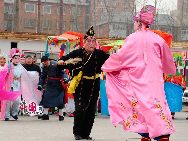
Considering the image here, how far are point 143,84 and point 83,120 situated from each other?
8.39 feet

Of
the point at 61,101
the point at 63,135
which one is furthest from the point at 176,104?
the point at 63,135

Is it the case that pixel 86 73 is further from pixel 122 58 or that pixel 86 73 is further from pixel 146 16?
pixel 146 16

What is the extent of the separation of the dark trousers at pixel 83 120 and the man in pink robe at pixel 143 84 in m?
1.86

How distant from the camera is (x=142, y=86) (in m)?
6.27

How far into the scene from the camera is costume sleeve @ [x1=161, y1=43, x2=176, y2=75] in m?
6.49

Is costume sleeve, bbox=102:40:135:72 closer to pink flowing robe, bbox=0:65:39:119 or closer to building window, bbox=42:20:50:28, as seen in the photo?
pink flowing robe, bbox=0:65:39:119

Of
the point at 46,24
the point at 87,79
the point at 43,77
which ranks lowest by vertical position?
the point at 46,24

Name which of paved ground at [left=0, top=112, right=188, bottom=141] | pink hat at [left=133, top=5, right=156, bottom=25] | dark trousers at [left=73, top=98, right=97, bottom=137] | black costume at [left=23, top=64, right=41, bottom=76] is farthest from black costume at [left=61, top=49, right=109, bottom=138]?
black costume at [left=23, top=64, right=41, bottom=76]

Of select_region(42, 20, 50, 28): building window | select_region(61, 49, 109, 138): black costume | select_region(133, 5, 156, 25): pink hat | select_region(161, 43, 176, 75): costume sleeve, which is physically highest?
select_region(133, 5, 156, 25): pink hat

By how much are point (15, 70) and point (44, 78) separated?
2.44ft

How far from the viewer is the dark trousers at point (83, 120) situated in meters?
8.57

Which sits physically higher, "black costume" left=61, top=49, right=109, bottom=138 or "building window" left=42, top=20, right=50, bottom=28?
"black costume" left=61, top=49, right=109, bottom=138

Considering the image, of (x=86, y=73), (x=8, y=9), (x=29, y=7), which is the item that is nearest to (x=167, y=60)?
(x=86, y=73)

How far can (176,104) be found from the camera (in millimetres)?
14047
